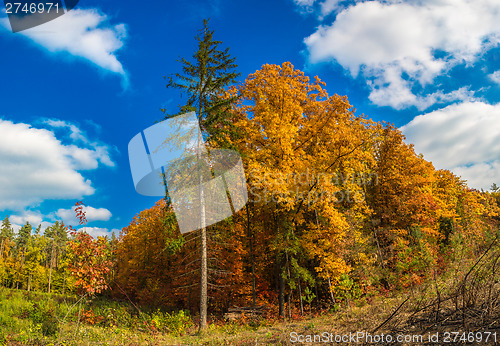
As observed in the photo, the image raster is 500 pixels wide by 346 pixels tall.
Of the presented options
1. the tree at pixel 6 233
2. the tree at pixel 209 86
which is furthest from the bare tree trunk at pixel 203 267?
the tree at pixel 6 233

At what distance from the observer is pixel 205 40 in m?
14.5

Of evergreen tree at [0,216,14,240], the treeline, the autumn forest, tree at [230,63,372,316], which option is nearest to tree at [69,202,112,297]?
the autumn forest

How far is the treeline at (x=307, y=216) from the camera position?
13.2 metres

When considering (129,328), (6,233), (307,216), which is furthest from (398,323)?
(6,233)

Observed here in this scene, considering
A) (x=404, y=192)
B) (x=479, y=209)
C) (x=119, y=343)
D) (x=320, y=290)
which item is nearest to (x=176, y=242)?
(x=119, y=343)

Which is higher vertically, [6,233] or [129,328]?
[6,233]

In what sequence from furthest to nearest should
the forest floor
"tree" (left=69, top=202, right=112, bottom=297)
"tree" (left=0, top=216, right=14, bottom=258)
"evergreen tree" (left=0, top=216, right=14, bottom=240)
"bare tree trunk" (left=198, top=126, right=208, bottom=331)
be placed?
"evergreen tree" (left=0, top=216, right=14, bottom=240)
"tree" (left=0, top=216, right=14, bottom=258)
"bare tree trunk" (left=198, top=126, right=208, bottom=331)
"tree" (left=69, top=202, right=112, bottom=297)
the forest floor

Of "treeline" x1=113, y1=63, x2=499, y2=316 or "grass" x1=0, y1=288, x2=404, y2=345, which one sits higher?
"treeline" x1=113, y1=63, x2=499, y2=316

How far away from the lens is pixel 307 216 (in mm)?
18844

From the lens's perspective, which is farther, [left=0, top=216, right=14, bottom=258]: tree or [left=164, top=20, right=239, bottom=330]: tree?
[left=0, top=216, right=14, bottom=258]: tree

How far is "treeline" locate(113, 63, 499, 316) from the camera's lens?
13.2 meters

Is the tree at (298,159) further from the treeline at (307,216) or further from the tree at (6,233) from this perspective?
the tree at (6,233)

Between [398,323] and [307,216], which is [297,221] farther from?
[398,323]

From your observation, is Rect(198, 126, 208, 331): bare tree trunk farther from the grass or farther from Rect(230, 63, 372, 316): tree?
Rect(230, 63, 372, 316): tree
